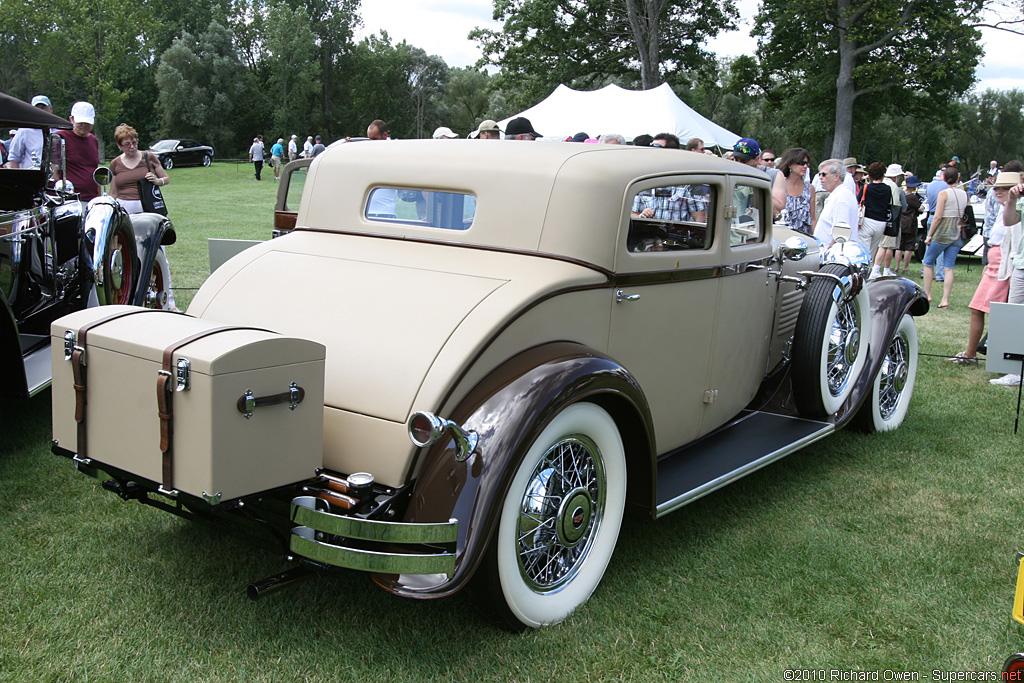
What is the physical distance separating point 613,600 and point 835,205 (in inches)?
198

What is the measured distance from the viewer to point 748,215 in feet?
13.6

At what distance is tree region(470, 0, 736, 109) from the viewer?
3275cm

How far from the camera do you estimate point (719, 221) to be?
368 centimetres

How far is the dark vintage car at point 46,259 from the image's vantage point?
14.2 ft

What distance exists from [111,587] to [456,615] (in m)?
1.29

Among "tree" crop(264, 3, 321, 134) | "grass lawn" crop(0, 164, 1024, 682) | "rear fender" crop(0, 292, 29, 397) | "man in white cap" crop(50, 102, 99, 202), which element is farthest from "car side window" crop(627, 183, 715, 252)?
"tree" crop(264, 3, 321, 134)

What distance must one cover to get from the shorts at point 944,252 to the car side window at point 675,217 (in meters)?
7.50

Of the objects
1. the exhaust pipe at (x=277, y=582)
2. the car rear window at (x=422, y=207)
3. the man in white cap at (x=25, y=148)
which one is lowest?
the exhaust pipe at (x=277, y=582)

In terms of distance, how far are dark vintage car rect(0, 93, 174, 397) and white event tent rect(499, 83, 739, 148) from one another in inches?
489

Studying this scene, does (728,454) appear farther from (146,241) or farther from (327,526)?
(146,241)

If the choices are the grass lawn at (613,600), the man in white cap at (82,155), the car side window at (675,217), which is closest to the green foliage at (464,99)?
the man in white cap at (82,155)

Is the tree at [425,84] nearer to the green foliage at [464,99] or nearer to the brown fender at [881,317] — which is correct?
the green foliage at [464,99]

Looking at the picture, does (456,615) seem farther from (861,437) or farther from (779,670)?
(861,437)

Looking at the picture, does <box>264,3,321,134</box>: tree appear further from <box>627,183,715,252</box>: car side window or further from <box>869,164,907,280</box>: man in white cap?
<box>627,183,715,252</box>: car side window
